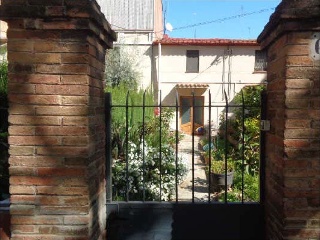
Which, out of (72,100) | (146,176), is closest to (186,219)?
(72,100)

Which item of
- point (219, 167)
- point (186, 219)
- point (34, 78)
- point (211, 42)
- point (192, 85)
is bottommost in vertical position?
point (219, 167)

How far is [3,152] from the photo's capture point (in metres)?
4.77

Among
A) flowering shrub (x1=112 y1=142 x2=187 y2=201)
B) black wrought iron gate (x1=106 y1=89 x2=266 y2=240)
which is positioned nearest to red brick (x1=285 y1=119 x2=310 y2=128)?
black wrought iron gate (x1=106 y1=89 x2=266 y2=240)

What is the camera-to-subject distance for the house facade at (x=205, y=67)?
17.3 metres

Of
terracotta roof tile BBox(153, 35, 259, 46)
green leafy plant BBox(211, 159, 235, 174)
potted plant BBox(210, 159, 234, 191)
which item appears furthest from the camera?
terracotta roof tile BBox(153, 35, 259, 46)

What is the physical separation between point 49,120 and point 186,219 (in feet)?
5.46

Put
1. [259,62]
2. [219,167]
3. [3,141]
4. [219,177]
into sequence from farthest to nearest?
1. [259,62]
2. [219,167]
3. [219,177]
4. [3,141]

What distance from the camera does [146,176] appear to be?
18.9ft

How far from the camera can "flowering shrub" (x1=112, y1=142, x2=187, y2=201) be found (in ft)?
17.7

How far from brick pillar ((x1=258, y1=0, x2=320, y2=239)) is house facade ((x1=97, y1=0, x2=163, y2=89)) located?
15.0m

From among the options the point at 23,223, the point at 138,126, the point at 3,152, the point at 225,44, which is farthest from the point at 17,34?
the point at 225,44

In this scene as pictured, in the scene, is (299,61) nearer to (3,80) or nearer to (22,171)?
(22,171)

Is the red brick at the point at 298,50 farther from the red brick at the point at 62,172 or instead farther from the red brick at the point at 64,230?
the red brick at the point at 64,230

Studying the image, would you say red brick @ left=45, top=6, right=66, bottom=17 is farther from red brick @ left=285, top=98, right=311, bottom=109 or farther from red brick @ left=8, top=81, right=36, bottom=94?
red brick @ left=285, top=98, right=311, bottom=109
